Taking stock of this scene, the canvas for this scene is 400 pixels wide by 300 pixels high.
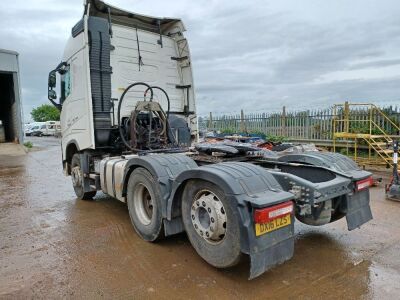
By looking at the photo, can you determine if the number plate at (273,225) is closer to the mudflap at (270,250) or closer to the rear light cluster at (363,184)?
the mudflap at (270,250)

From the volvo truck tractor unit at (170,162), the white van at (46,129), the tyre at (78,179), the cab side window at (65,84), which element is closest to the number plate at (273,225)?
the volvo truck tractor unit at (170,162)

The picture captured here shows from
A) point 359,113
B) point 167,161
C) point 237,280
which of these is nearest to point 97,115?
point 167,161

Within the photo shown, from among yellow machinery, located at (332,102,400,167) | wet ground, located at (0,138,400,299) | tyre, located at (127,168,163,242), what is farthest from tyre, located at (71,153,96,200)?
yellow machinery, located at (332,102,400,167)

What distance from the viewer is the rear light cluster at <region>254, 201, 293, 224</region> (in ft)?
9.48

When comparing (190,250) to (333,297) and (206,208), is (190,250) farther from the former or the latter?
(333,297)

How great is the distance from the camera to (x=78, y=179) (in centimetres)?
675

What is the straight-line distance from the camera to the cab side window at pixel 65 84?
22.1 ft

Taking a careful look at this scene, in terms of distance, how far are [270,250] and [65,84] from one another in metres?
5.61

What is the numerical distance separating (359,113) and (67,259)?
12047 mm

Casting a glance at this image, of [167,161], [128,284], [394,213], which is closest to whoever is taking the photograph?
[128,284]

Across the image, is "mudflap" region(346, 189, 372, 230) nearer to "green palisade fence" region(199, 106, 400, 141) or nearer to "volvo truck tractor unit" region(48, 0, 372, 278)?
"volvo truck tractor unit" region(48, 0, 372, 278)

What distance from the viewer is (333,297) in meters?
3.01

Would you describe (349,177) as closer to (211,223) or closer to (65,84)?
(211,223)

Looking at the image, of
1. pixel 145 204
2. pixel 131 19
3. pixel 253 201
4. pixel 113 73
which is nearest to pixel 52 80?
pixel 113 73
